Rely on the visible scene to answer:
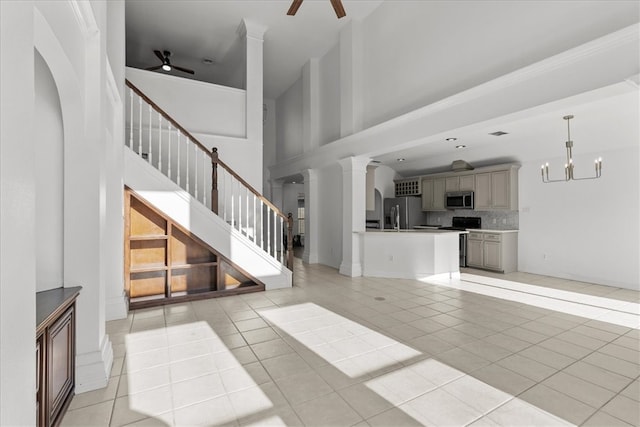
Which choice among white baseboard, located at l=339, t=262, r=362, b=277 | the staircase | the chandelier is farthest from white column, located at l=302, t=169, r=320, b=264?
the chandelier

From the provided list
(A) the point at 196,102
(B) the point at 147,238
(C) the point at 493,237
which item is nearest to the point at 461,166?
(C) the point at 493,237

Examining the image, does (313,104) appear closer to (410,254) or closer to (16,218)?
(410,254)

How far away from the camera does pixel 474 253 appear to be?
24.1ft

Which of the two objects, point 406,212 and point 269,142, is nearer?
point 406,212

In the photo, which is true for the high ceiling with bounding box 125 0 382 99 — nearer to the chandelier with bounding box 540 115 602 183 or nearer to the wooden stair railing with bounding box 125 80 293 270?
the wooden stair railing with bounding box 125 80 293 270

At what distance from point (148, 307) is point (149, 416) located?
8.15 feet

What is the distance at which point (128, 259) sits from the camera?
13.8 feet

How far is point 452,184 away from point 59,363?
27.2 ft

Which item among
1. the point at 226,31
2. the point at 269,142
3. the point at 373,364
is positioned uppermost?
the point at 226,31

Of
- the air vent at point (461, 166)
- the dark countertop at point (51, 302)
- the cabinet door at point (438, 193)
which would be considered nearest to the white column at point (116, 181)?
the dark countertop at point (51, 302)

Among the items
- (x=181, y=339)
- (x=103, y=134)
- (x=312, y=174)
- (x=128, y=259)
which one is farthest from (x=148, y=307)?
(x=312, y=174)

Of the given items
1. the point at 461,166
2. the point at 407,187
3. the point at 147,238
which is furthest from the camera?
the point at 407,187

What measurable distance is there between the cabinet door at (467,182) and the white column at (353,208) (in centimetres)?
315

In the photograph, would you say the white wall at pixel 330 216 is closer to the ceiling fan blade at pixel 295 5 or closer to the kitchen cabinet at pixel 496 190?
the ceiling fan blade at pixel 295 5
